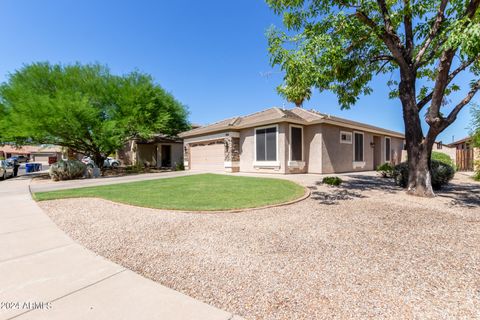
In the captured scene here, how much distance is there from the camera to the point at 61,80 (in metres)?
18.0

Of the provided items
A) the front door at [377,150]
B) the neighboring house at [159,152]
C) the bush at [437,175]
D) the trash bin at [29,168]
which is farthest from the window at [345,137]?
the trash bin at [29,168]

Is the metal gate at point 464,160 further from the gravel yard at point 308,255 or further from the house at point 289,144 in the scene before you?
the gravel yard at point 308,255

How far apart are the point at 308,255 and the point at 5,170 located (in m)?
24.2

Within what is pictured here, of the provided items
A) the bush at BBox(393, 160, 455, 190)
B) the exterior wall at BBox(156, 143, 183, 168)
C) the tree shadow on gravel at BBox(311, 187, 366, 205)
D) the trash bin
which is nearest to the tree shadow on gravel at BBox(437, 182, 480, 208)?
the bush at BBox(393, 160, 455, 190)

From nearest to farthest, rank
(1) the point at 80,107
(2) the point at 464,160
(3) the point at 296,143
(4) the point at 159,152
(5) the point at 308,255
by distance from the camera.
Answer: (5) the point at 308,255 → (3) the point at 296,143 → (1) the point at 80,107 → (2) the point at 464,160 → (4) the point at 159,152

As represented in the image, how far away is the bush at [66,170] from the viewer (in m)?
15.2

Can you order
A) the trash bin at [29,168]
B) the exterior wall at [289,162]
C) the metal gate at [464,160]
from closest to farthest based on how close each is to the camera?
the exterior wall at [289,162] → the metal gate at [464,160] → the trash bin at [29,168]

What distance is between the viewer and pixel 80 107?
51.7 ft

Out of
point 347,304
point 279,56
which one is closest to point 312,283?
point 347,304

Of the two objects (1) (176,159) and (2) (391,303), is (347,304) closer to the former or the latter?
(2) (391,303)

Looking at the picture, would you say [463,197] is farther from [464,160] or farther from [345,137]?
[464,160]

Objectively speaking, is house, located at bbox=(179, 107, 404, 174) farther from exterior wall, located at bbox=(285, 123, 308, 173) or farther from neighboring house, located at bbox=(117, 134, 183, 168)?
neighboring house, located at bbox=(117, 134, 183, 168)

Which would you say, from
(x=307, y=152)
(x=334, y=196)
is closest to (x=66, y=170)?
(x=307, y=152)

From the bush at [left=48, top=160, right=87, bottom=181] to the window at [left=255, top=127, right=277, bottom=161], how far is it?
41.9 feet
